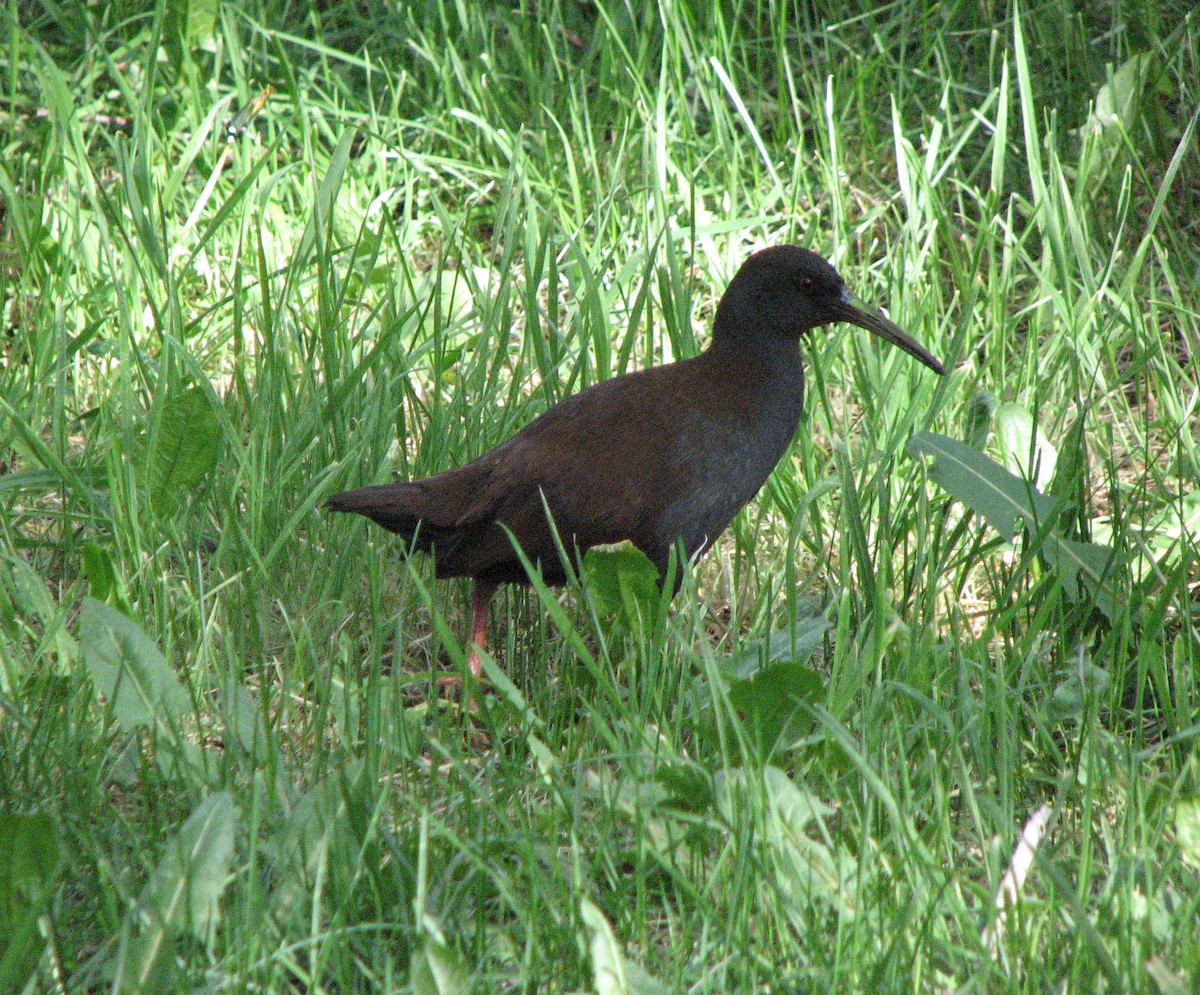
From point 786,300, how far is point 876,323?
202 mm

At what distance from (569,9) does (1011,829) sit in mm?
3814

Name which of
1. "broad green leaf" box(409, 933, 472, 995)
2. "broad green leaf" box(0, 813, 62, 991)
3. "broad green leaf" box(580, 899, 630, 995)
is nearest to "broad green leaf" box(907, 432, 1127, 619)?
"broad green leaf" box(580, 899, 630, 995)

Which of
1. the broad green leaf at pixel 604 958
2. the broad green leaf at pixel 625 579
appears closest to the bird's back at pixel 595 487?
the broad green leaf at pixel 625 579

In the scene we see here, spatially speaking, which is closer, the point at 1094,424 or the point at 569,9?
the point at 1094,424

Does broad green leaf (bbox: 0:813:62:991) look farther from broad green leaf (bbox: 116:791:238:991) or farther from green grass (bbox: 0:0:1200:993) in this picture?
broad green leaf (bbox: 116:791:238:991)

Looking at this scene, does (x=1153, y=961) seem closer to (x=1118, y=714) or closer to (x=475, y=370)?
(x=1118, y=714)

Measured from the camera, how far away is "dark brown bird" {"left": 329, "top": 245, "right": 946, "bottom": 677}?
2.91 m

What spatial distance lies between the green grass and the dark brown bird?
0.15m

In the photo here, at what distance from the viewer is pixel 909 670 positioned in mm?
2467

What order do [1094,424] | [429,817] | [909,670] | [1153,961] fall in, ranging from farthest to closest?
[1094,424] → [909,670] → [429,817] → [1153,961]

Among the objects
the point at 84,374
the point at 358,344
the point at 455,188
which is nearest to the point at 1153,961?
the point at 358,344

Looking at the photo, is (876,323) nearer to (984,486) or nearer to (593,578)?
(984,486)

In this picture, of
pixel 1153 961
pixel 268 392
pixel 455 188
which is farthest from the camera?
pixel 455 188

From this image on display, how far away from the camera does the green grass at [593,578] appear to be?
190cm
